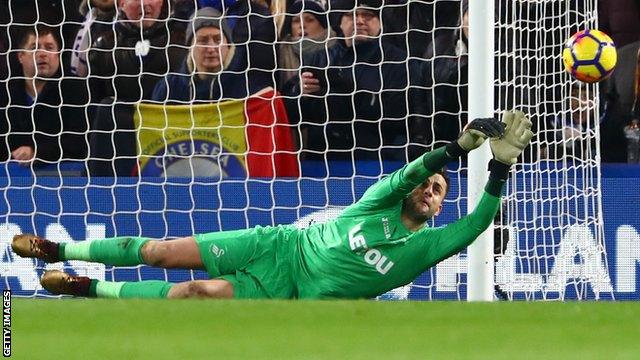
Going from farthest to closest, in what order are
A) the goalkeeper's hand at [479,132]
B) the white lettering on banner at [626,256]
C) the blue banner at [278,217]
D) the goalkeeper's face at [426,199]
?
the white lettering on banner at [626,256]
the blue banner at [278,217]
the goalkeeper's face at [426,199]
the goalkeeper's hand at [479,132]

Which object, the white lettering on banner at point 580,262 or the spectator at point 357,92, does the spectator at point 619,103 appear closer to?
the white lettering on banner at point 580,262

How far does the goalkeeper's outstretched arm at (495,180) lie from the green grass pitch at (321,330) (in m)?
1.64

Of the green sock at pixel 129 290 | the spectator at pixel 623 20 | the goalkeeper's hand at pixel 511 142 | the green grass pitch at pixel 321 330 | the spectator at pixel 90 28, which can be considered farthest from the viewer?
the spectator at pixel 623 20

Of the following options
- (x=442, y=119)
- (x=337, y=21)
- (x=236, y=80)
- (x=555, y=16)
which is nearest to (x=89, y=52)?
(x=236, y=80)

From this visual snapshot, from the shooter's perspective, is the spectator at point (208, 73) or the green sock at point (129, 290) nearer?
the green sock at point (129, 290)

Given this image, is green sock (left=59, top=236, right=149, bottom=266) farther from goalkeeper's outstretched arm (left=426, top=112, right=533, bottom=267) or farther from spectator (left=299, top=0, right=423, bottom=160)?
goalkeeper's outstretched arm (left=426, top=112, right=533, bottom=267)

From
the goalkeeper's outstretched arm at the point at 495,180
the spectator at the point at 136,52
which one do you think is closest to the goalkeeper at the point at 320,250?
the goalkeeper's outstretched arm at the point at 495,180

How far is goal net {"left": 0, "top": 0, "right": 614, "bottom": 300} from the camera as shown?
980 cm

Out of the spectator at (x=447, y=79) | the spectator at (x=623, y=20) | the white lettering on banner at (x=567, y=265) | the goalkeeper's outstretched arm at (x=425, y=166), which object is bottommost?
the white lettering on banner at (x=567, y=265)

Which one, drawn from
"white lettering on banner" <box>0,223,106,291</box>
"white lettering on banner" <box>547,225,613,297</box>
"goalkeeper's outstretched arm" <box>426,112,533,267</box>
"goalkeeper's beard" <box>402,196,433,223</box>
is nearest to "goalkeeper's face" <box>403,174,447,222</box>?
"goalkeeper's beard" <box>402,196,433,223</box>

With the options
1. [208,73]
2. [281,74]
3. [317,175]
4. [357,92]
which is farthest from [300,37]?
[317,175]

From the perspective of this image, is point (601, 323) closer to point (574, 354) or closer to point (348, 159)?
point (574, 354)

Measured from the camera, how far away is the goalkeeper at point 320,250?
8.48 meters

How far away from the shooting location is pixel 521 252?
32.2ft
